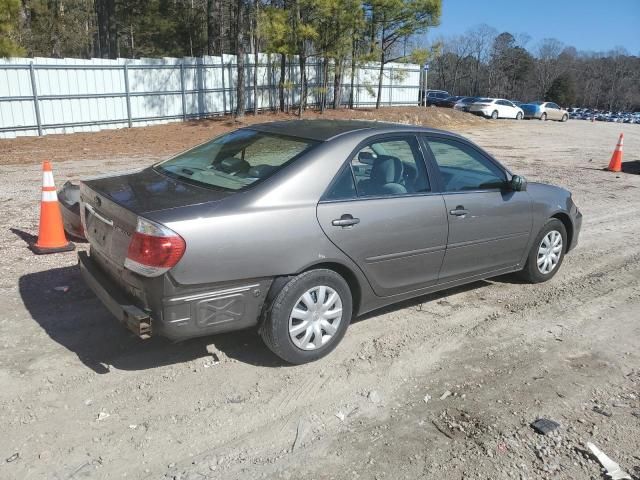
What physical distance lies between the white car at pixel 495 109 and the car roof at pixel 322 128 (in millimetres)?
34629

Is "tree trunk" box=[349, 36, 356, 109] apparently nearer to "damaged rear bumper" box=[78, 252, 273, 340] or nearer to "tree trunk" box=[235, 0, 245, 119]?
"tree trunk" box=[235, 0, 245, 119]

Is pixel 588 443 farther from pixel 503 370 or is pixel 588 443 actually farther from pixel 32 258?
pixel 32 258

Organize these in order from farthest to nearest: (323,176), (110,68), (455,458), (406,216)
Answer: (110,68) < (406,216) < (323,176) < (455,458)

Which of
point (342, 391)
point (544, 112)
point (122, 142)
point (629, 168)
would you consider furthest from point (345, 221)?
point (544, 112)

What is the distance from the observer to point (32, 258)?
5844 millimetres

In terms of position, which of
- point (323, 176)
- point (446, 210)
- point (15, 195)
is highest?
point (323, 176)

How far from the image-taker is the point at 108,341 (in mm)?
4156

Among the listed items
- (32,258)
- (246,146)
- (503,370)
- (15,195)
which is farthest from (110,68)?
(503,370)

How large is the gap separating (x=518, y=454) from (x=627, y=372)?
59.5 inches

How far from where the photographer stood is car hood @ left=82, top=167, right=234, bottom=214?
11.6ft

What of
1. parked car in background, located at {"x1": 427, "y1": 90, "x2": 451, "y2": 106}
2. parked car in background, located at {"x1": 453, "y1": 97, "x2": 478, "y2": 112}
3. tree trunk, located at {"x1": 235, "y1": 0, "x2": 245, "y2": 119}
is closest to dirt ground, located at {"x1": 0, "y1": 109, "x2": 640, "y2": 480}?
tree trunk, located at {"x1": 235, "y1": 0, "x2": 245, "y2": 119}

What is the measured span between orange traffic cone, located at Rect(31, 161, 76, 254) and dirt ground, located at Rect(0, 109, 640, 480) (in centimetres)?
25

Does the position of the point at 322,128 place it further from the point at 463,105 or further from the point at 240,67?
the point at 463,105

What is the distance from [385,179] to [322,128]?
635mm
